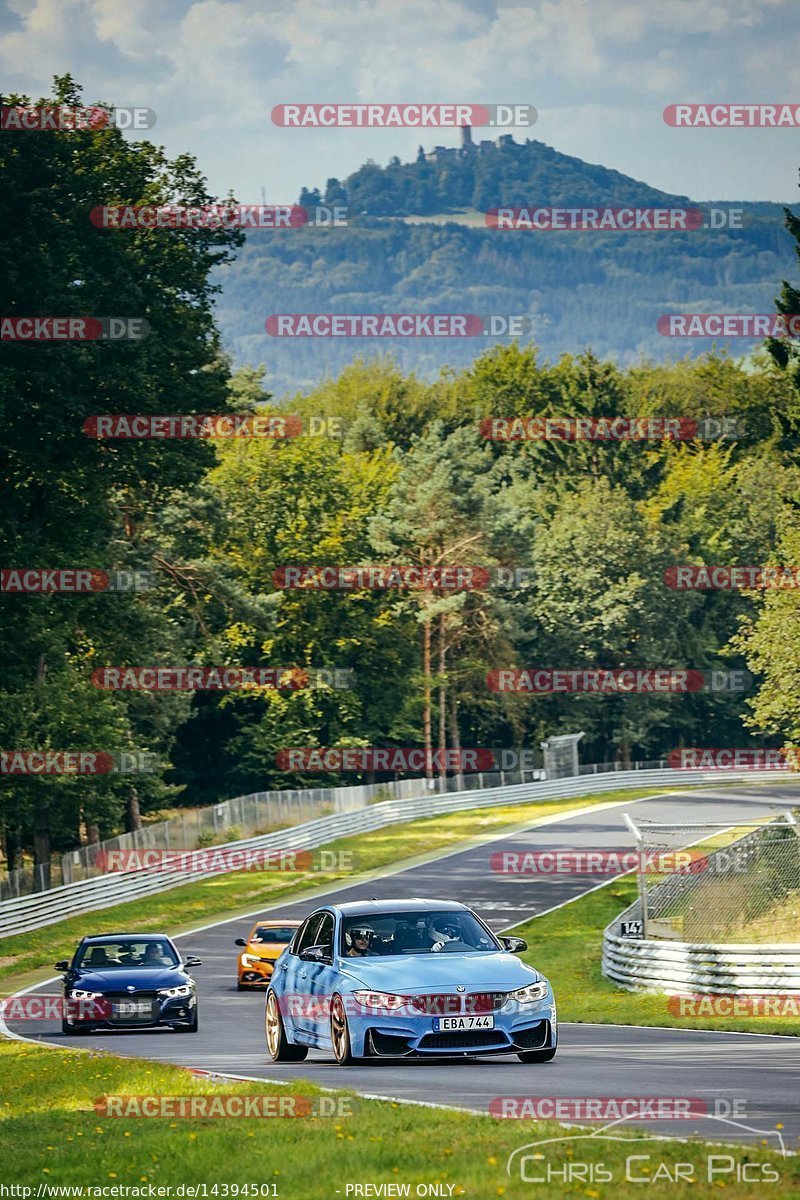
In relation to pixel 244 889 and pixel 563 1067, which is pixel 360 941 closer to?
pixel 563 1067

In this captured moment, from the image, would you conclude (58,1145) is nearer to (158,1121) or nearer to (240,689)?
(158,1121)

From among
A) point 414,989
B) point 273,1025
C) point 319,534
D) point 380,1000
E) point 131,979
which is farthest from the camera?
point 319,534

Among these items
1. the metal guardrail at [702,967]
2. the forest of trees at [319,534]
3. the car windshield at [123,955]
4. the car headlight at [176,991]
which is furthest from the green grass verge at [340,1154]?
the forest of trees at [319,534]

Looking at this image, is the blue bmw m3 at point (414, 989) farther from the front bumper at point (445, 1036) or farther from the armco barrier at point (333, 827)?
the armco barrier at point (333, 827)

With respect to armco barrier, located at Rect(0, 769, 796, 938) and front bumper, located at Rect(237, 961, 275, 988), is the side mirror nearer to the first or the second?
front bumper, located at Rect(237, 961, 275, 988)

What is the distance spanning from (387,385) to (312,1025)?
102 meters

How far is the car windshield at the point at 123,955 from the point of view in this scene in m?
23.4

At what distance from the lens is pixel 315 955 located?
1611 centimetres

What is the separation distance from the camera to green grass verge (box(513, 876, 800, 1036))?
2228cm

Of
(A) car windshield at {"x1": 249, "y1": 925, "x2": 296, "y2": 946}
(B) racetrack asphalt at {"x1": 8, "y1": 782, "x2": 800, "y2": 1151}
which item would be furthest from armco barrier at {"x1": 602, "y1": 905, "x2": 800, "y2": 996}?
(A) car windshield at {"x1": 249, "y1": 925, "x2": 296, "y2": 946}

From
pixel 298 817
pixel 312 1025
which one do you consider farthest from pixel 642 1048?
pixel 298 817

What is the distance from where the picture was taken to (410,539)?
84.7 m

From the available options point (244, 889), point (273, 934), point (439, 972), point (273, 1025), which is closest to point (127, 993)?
point (273, 1025)

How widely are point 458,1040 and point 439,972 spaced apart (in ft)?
1.84
